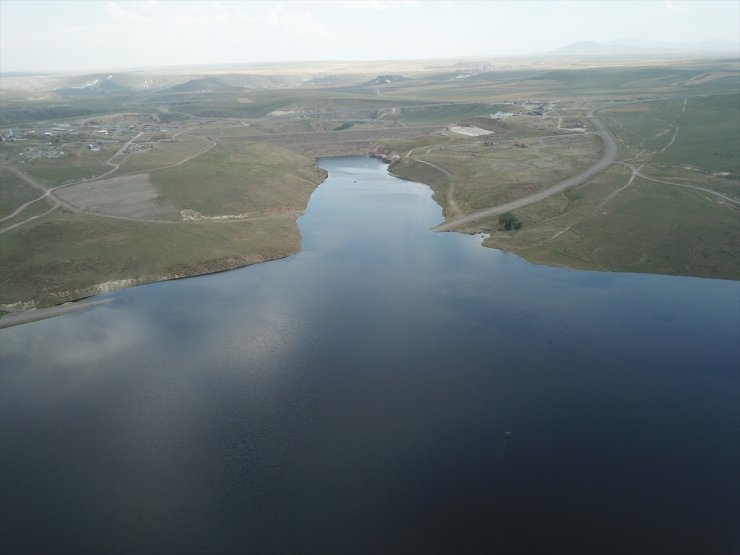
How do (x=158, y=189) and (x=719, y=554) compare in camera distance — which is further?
(x=158, y=189)

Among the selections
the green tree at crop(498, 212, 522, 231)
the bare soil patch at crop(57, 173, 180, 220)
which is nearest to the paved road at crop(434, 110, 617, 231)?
the green tree at crop(498, 212, 522, 231)

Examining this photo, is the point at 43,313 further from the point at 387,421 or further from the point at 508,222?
the point at 508,222

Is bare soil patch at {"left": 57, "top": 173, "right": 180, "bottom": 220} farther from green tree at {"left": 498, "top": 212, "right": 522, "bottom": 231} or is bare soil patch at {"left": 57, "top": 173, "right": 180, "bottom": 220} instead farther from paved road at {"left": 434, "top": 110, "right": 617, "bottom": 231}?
green tree at {"left": 498, "top": 212, "right": 522, "bottom": 231}

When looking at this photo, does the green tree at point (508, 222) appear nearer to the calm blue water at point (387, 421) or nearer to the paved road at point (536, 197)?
the paved road at point (536, 197)

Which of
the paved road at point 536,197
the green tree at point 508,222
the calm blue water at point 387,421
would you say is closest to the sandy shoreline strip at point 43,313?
the calm blue water at point 387,421

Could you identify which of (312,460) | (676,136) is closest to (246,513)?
(312,460)

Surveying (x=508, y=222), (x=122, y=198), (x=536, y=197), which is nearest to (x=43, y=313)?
(x=122, y=198)

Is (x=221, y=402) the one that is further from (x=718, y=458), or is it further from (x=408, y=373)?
(x=718, y=458)
